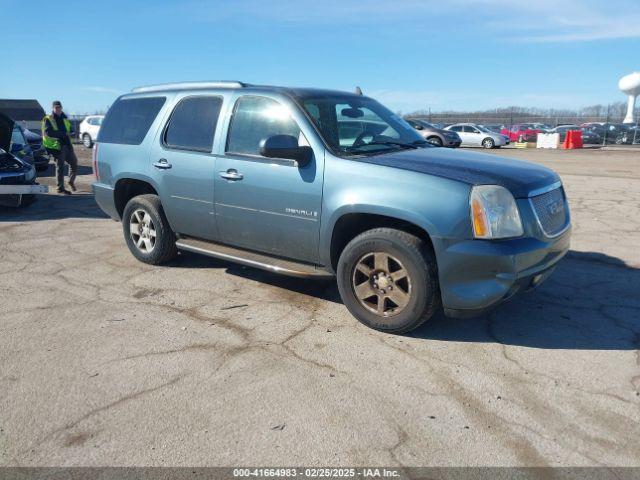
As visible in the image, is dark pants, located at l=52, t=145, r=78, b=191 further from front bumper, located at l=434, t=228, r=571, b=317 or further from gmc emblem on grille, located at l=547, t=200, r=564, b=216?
gmc emblem on grille, located at l=547, t=200, r=564, b=216

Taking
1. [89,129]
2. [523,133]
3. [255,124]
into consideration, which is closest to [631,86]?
[523,133]

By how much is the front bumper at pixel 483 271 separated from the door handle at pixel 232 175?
6.19 ft

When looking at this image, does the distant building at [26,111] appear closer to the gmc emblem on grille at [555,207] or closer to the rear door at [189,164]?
the rear door at [189,164]

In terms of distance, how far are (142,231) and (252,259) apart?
177 centimetres

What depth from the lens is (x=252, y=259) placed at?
15.5 feet

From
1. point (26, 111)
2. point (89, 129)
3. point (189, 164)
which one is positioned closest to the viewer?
point (189, 164)

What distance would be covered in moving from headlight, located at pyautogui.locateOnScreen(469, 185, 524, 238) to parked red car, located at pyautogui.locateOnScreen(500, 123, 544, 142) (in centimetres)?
3433

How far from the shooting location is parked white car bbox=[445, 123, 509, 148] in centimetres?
2991

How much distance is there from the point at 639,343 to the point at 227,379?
295 cm

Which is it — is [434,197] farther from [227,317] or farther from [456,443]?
[227,317]

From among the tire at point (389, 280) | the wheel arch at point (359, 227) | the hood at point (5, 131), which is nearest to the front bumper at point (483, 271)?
the tire at point (389, 280)

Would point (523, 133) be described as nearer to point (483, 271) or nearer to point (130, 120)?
point (130, 120)

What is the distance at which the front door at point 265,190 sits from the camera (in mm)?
4270

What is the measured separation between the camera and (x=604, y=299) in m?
4.76
